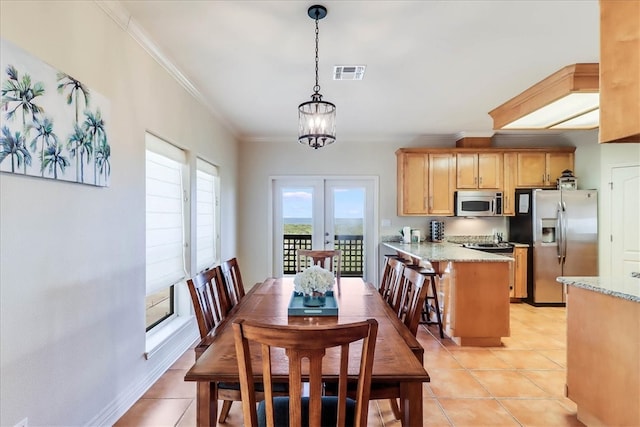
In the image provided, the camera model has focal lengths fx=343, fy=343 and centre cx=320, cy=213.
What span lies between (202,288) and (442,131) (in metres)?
4.63

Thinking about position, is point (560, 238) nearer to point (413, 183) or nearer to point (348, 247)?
point (413, 183)

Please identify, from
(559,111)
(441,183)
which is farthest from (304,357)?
(441,183)

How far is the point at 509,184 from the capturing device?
5281 millimetres

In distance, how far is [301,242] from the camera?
5711mm

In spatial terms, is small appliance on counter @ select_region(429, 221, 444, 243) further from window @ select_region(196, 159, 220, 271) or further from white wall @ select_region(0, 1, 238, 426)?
white wall @ select_region(0, 1, 238, 426)

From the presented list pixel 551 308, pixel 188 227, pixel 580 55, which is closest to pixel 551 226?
pixel 551 308

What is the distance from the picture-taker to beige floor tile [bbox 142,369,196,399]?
8.12ft

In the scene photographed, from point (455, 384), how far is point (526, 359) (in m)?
0.97

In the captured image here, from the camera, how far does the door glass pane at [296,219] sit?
18.6 feet

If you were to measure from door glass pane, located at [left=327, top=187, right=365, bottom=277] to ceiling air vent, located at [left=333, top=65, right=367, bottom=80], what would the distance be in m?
2.66

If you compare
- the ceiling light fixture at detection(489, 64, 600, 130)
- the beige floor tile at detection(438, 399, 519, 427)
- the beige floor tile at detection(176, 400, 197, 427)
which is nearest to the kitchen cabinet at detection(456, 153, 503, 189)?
the ceiling light fixture at detection(489, 64, 600, 130)

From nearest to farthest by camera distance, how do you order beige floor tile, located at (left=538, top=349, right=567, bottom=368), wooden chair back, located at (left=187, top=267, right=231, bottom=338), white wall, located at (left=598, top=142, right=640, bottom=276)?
wooden chair back, located at (left=187, top=267, right=231, bottom=338) → beige floor tile, located at (left=538, top=349, right=567, bottom=368) → white wall, located at (left=598, top=142, right=640, bottom=276)

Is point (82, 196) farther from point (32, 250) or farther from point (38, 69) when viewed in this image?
point (38, 69)

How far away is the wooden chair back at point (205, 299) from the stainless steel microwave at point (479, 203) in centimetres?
417
